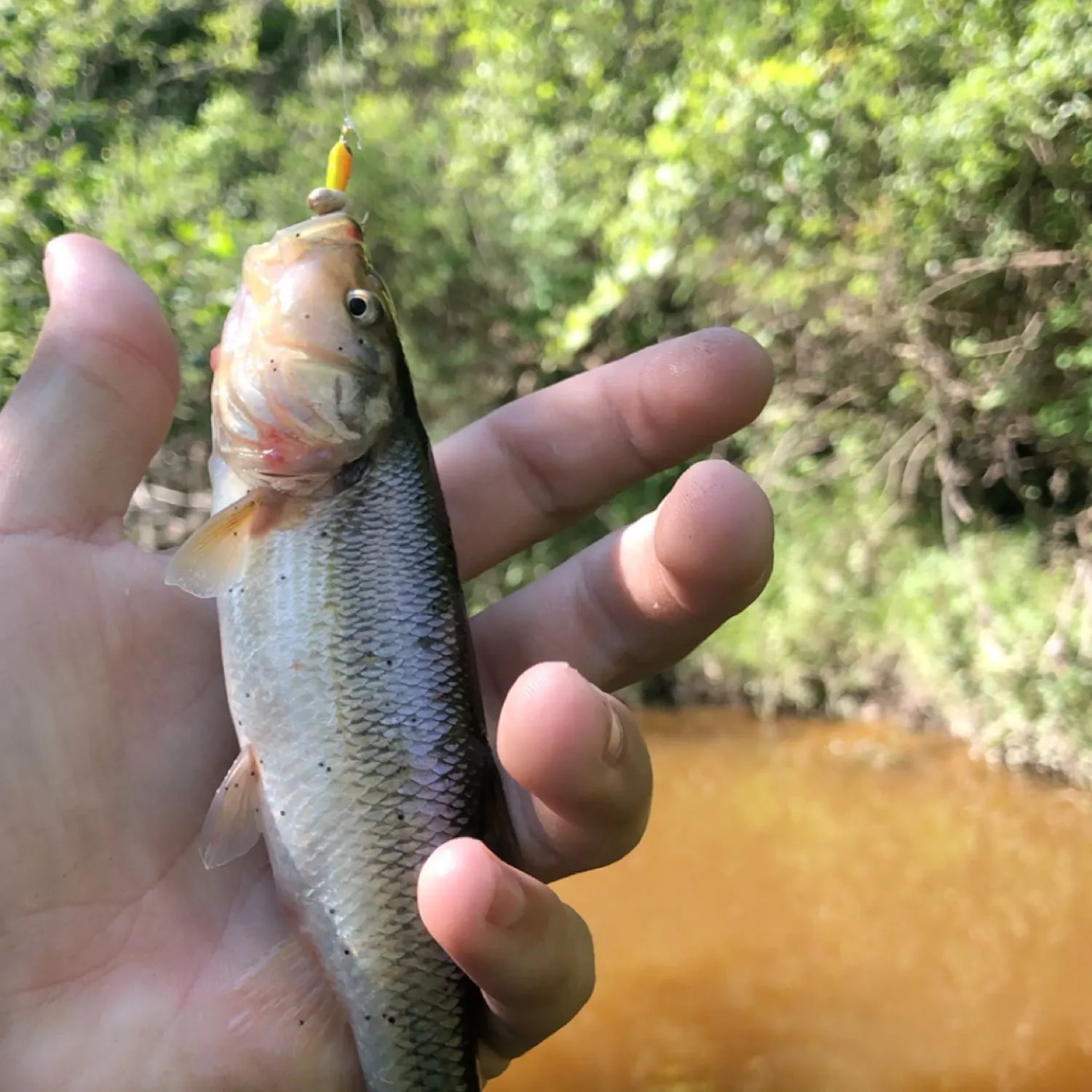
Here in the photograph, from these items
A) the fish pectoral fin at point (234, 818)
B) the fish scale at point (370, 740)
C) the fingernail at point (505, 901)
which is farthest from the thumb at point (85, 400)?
the fingernail at point (505, 901)

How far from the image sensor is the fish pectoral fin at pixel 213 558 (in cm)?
142

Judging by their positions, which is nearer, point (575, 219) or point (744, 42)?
point (744, 42)

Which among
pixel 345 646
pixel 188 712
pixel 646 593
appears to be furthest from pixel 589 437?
pixel 188 712

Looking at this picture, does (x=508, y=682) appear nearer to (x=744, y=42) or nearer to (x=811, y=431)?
(x=744, y=42)

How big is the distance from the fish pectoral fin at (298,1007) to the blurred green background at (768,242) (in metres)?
3.63

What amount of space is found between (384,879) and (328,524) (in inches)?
20.8

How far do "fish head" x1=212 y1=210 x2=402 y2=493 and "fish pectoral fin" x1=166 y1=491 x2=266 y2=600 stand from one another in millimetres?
86

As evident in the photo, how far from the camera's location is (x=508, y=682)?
1764mm

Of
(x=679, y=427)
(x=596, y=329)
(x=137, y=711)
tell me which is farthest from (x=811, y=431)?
(x=137, y=711)

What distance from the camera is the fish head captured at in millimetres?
1484

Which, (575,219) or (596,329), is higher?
(575,219)

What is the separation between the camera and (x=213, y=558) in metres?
1.44

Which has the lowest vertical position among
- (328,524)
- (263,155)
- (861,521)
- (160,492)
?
(861,521)

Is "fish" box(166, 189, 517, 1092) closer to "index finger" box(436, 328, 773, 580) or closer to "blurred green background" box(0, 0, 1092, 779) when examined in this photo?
"index finger" box(436, 328, 773, 580)
